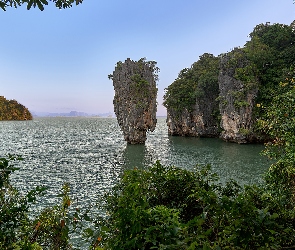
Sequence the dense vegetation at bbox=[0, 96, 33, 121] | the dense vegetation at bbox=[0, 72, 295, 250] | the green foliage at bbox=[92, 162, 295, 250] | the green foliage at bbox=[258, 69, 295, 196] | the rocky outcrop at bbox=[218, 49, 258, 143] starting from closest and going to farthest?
the green foliage at bbox=[92, 162, 295, 250] < the dense vegetation at bbox=[0, 72, 295, 250] < the green foliage at bbox=[258, 69, 295, 196] < the rocky outcrop at bbox=[218, 49, 258, 143] < the dense vegetation at bbox=[0, 96, 33, 121]

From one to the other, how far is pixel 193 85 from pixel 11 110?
140118mm

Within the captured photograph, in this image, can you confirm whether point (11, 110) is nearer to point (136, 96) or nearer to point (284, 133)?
point (136, 96)

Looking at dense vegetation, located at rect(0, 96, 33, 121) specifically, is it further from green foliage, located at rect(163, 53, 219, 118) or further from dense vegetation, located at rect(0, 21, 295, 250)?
dense vegetation, located at rect(0, 21, 295, 250)

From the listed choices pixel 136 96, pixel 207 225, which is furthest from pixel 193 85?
pixel 207 225

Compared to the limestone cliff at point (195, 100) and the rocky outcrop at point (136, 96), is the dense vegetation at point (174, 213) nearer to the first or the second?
the rocky outcrop at point (136, 96)

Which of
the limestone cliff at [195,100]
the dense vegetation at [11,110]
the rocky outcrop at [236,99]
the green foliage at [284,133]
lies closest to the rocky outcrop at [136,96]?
the rocky outcrop at [236,99]

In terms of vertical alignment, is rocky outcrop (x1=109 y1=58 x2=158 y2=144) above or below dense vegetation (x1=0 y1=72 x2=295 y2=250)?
above

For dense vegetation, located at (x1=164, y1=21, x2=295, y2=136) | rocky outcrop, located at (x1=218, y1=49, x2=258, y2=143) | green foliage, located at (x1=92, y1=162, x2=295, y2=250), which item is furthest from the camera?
rocky outcrop, located at (x1=218, y1=49, x2=258, y2=143)

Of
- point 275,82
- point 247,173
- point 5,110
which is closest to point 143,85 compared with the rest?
point 275,82

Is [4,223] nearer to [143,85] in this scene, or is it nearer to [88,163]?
[88,163]

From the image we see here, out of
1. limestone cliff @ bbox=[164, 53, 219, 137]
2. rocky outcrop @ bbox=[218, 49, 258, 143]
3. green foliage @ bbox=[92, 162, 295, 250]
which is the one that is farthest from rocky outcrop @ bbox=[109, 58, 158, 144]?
green foliage @ bbox=[92, 162, 295, 250]

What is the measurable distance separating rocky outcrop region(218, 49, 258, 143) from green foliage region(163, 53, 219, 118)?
6819 millimetres

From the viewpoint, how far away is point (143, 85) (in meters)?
44.0

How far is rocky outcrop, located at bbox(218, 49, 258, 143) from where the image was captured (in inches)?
1722
